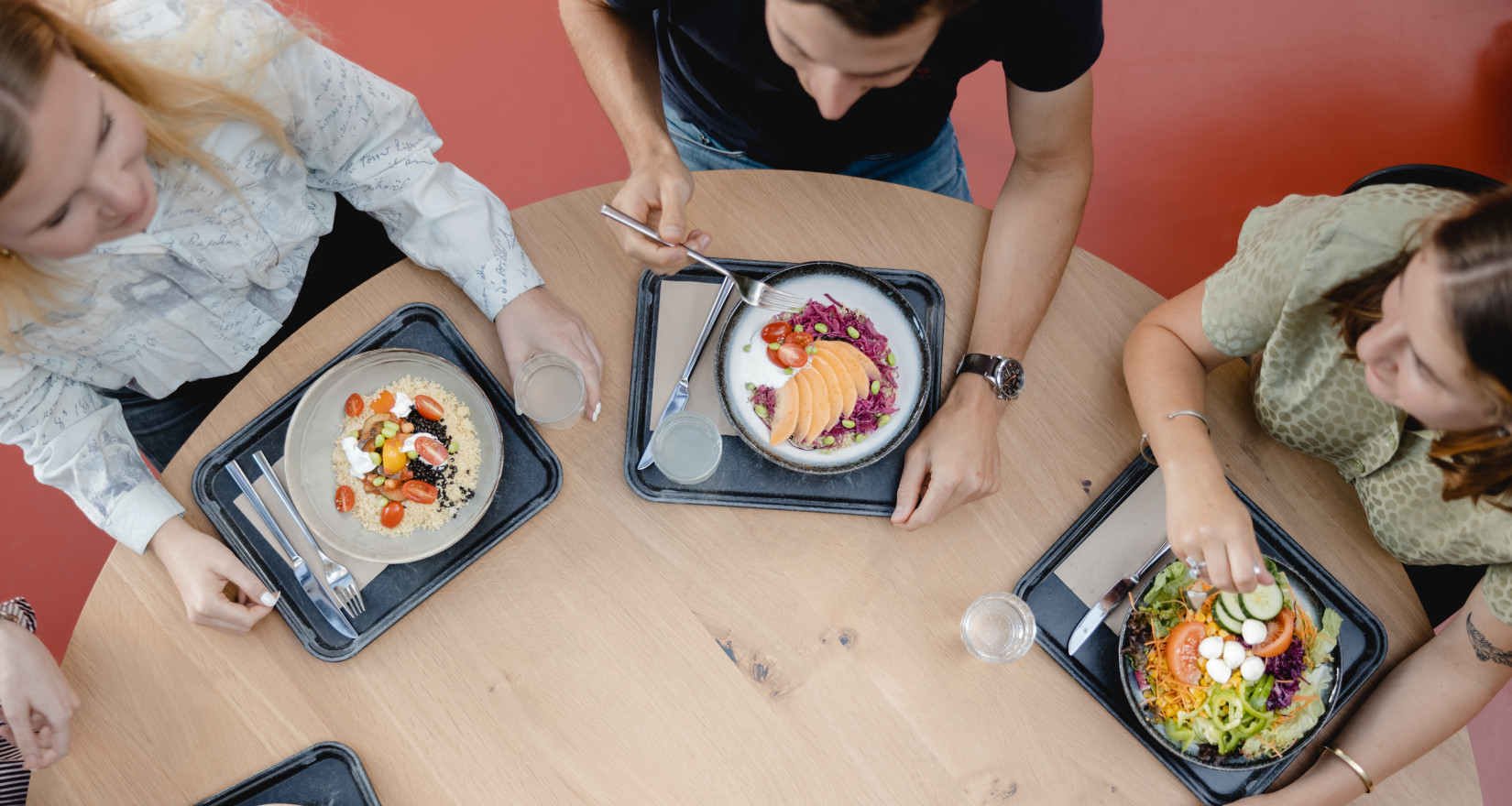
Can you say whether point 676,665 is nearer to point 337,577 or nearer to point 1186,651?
point 337,577

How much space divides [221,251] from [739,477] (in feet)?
3.09

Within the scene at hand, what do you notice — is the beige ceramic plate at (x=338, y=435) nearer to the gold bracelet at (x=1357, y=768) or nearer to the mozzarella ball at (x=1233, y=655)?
the mozzarella ball at (x=1233, y=655)

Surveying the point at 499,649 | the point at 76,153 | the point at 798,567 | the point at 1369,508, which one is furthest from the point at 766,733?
the point at 76,153

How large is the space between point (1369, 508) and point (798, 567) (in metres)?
0.94

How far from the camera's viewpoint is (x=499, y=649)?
130 centimetres

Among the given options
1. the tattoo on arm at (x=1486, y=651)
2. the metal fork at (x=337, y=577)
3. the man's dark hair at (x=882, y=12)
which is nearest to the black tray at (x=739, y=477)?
the metal fork at (x=337, y=577)

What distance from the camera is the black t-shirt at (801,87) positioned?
121 centimetres

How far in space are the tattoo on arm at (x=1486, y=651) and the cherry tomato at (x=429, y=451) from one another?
64.9 inches

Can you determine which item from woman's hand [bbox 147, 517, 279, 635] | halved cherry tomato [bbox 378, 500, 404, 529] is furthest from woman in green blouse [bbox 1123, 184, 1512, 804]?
woman's hand [bbox 147, 517, 279, 635]

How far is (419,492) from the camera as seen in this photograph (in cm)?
129

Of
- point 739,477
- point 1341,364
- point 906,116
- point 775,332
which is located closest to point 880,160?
point 906,116

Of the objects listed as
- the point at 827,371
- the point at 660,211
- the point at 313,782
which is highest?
the point at 660,211

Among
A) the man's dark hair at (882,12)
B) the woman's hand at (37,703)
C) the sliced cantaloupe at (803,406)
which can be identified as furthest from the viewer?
the sliced cantaloupe at (803,406)

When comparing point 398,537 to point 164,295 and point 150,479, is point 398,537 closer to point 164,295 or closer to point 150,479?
point 150,479
